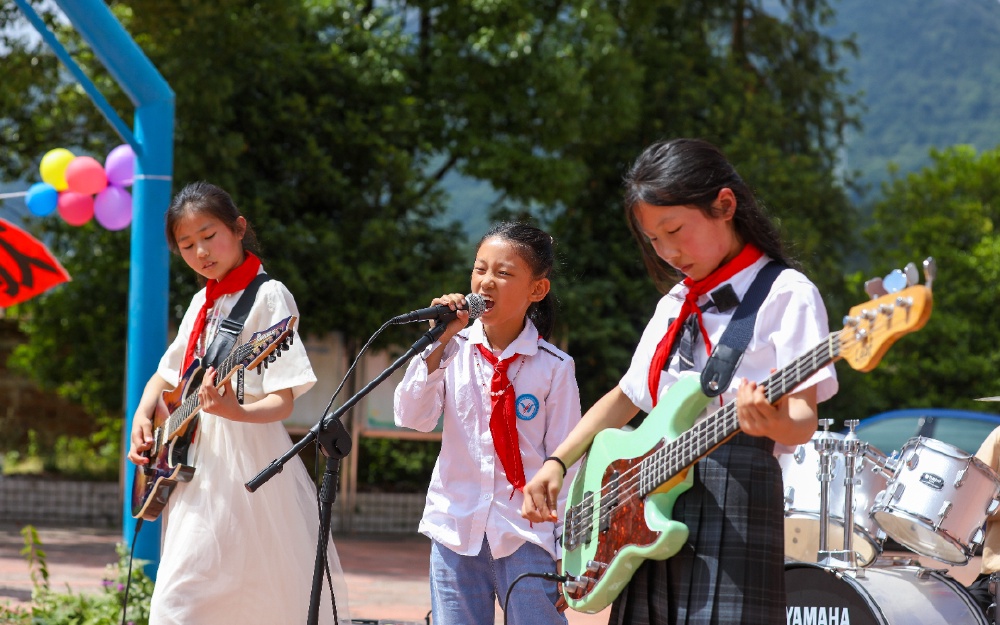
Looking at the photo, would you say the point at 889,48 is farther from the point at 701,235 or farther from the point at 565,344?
the point at 701,235

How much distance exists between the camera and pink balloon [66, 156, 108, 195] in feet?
24.1

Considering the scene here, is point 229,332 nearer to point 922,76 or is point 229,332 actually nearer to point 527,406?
point 527,406

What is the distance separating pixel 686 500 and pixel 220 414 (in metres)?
1.68

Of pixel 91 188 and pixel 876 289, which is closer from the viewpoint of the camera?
pixel 876 289

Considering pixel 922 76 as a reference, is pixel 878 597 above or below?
below

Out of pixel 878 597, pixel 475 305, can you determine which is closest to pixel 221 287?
pixel 475 305

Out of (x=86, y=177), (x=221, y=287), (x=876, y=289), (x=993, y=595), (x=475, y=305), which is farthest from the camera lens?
(x=86, y=177)

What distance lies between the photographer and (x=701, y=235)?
257 cm

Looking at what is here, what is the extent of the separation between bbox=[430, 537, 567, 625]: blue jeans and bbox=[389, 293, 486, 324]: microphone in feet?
2.13

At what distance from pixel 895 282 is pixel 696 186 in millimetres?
Answer: 560

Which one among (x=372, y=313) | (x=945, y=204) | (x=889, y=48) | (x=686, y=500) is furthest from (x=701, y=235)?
(x=889, y=48)

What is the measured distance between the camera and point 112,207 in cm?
738

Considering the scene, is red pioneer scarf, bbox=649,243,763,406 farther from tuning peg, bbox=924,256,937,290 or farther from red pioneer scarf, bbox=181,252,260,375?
red pioneer scarf, bbox=181,252,260,375

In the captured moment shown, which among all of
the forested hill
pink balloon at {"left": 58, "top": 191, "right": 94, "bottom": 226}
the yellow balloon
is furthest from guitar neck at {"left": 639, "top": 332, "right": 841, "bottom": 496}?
the forested hill
